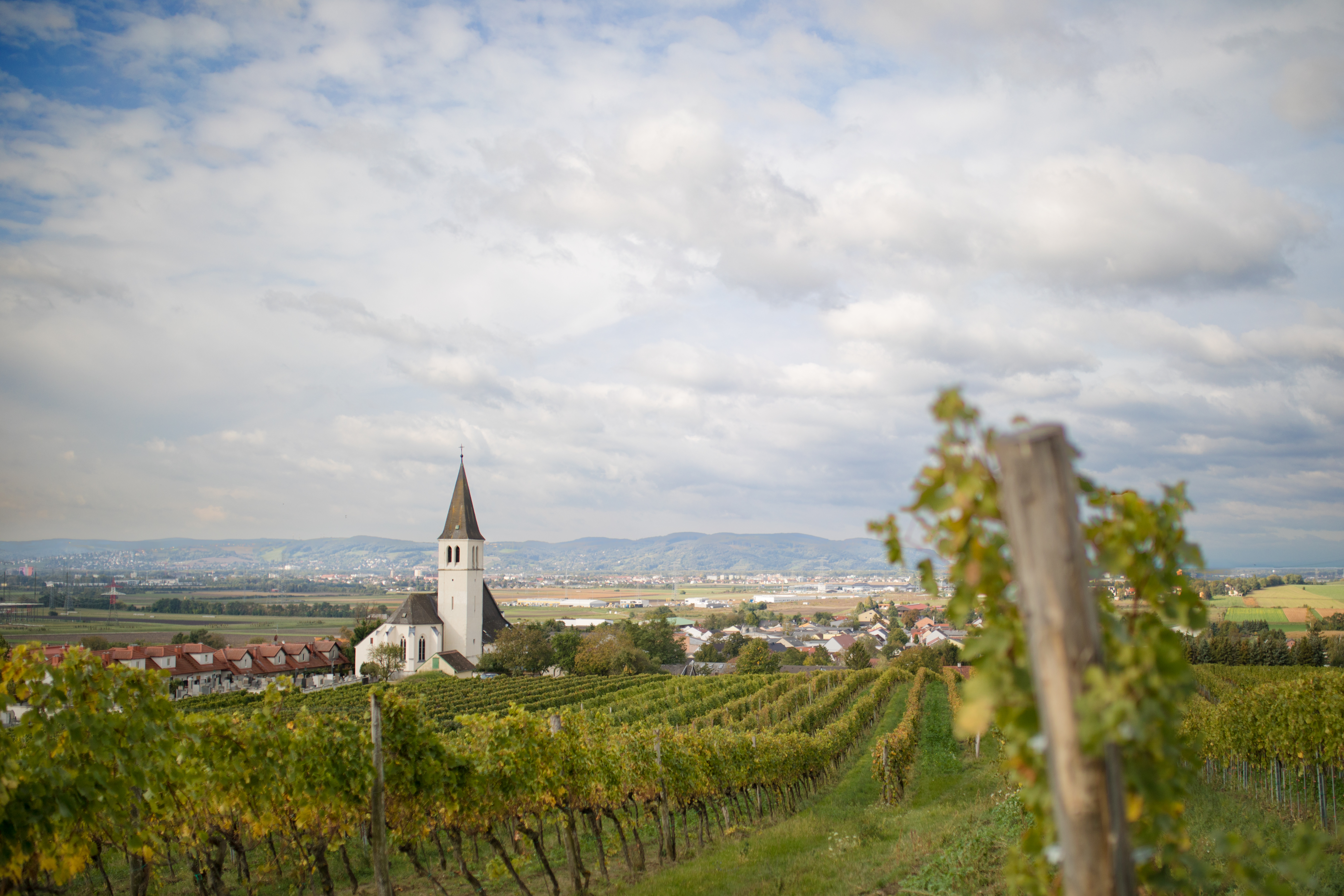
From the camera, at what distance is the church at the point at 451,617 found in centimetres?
6994

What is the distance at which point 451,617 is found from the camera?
74.7 meters

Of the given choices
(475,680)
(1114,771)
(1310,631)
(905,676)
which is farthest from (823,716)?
(1310,631)

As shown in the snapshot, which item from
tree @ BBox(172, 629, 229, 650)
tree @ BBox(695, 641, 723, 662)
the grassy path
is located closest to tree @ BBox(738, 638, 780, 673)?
tree @ BBox(695, 641, 723, 662)

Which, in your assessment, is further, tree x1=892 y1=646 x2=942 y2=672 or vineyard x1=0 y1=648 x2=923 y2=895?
tree x1=892 y1=646 x2=942 y2=672

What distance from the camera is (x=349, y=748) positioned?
7.81 meters

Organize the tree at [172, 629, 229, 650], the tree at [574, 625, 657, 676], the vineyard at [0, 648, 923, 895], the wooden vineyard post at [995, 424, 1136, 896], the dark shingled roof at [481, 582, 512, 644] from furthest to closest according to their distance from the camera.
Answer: the dark shingled roof at [481, 582, 512, 644], the tree at [172, 629, 229, 650], the tree at [574, 625, 657, 676], the vineyard at [0, 648, 923, 895], the wooden vineyard post at [995, 424, 1136, 896]

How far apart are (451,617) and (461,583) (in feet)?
12.1

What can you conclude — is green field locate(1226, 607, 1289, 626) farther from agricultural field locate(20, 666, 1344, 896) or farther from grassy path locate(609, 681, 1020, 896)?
grassy path locate(609, 681, 1020, 896)

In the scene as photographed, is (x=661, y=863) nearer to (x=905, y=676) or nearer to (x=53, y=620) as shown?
(x=905, y=676)

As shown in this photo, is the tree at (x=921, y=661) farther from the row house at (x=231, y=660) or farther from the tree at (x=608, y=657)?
the row house at (x=231, y=660)

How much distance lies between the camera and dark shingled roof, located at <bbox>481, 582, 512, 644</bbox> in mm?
77375

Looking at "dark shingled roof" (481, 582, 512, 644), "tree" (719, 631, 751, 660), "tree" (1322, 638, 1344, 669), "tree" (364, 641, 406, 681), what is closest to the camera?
"tree" (1322, 638, 1344, 669)

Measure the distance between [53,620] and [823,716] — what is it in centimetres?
11032

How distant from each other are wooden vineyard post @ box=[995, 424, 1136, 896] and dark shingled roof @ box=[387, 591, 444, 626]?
249ft
